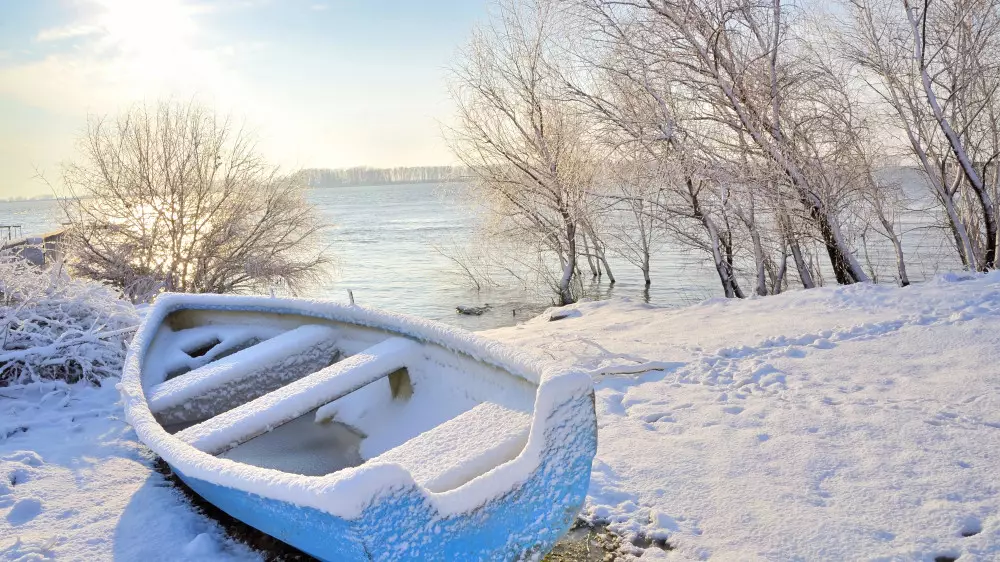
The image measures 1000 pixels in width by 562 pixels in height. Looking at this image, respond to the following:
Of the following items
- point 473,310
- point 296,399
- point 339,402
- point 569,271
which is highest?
point 296,399

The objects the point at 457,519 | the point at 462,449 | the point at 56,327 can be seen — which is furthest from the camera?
the point at 56,327

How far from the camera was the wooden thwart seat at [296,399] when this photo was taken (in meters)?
2.94

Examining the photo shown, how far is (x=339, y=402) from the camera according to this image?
4148mm

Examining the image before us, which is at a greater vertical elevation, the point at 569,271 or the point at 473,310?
the point at 569,271

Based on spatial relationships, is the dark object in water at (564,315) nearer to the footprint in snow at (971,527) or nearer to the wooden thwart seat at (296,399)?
the wooden thwart seat at (296,399)

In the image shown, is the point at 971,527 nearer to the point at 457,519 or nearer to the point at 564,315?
the point at 457,519

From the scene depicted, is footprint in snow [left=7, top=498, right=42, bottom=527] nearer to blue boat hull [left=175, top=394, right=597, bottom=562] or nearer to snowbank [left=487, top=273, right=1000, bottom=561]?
blue boat hull [left=175, top=394, right=597, bottom=562]

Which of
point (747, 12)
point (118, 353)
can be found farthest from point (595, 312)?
point (118, 353)

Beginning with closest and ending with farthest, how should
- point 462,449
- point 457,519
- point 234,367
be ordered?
point 457,519, point 462,449, point 234,367

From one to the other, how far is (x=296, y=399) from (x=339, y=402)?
0.98 m

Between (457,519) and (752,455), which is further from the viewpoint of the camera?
(752,455)

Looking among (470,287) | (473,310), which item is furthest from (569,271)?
(470,287)

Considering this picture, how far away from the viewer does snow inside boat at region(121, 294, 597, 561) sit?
6.71ft

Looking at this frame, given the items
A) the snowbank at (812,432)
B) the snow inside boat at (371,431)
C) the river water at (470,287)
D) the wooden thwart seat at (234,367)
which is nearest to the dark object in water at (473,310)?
the river water at (470,287)
